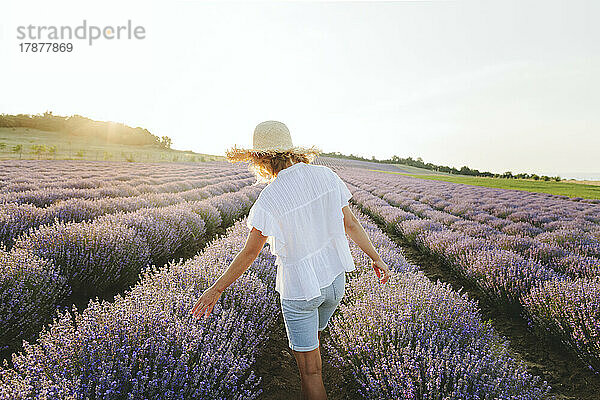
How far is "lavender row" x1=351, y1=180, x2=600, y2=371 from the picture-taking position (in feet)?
8.72

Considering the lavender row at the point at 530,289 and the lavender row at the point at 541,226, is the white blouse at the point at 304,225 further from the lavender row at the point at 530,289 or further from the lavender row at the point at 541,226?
the lavender row at the point at 541,226

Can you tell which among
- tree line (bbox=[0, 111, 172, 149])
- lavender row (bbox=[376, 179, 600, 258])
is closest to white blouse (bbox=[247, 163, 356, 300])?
lavender row (bbox=[376, 179, 600, 258])

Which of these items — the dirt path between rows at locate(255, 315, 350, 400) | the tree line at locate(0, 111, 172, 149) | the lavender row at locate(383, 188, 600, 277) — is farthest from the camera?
the tree line at locate(0, 111, 172, 149)

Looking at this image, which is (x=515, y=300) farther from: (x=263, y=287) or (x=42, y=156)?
Result: (x=42, y=156)

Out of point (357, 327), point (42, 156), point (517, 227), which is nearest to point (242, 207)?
point (517, 227)

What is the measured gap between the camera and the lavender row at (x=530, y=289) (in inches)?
105

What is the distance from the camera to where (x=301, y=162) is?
1.86 meters

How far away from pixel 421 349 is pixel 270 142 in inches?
55.7

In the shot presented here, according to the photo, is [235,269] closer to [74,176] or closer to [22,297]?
[22,297]

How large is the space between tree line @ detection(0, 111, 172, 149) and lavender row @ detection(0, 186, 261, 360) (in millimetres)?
68837

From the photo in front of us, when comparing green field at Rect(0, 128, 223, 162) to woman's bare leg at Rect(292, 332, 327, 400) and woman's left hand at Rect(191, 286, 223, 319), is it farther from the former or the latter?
woman's bare leg at Rect(292, 332, 327, 400)

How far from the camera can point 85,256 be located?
3357 millimetres

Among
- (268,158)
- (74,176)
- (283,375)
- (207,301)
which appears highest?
(268,158)

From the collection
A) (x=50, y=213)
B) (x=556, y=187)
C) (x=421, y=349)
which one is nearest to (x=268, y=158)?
Result: (x=421, y=349)
